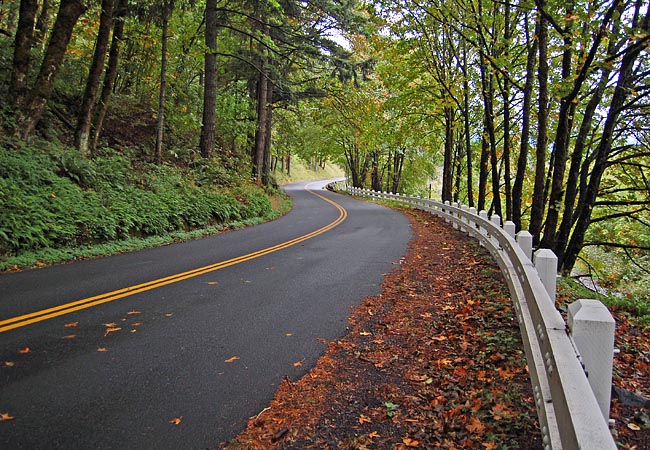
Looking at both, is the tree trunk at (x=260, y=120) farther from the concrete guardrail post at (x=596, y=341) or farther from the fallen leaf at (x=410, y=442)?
the concrete guardrail post at (x=596, y=341)

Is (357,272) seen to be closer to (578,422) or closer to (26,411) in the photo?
(26,411)

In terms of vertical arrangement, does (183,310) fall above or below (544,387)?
below

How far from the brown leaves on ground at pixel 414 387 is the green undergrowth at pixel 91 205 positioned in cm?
660

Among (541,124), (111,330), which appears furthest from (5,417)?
(541,124)

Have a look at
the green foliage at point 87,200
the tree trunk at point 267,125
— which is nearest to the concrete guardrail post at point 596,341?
the green foliage at point 87,200

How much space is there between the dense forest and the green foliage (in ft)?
0.15

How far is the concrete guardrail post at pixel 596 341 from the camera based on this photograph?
96.0 inches

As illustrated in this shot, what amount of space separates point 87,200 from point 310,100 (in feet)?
48.2

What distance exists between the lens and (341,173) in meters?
115

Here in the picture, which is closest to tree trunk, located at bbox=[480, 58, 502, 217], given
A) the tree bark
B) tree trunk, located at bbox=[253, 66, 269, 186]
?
the tree bark

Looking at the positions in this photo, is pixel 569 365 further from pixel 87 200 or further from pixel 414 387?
pixel 87 200

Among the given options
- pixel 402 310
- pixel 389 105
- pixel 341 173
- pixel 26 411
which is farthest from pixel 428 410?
pixel 341 173

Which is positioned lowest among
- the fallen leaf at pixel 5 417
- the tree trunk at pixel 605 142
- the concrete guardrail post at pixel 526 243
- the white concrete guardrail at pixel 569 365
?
the fallen leaf at pixel 5 417

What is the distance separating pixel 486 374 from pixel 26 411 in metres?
4.03
